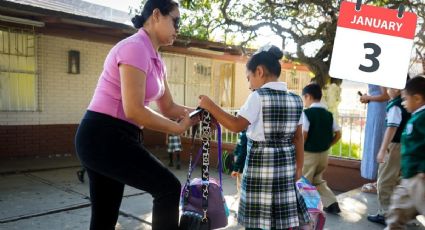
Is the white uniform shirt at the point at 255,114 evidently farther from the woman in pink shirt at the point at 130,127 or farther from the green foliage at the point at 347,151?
the green foliage at the point at 347,151

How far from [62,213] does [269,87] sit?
3339 mm

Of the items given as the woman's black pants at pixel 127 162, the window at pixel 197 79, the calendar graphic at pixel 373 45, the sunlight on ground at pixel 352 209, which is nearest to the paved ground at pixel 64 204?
the sunlight on ground at pixel 352 209

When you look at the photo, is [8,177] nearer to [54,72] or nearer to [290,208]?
[54,72]

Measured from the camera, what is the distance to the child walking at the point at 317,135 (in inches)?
178

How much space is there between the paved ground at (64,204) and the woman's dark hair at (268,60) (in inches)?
84.5

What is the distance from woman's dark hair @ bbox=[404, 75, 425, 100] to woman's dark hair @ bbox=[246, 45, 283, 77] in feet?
4.58

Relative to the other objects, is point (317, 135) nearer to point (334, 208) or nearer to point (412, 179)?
point (334, 208)

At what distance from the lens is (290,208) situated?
2.56 meters

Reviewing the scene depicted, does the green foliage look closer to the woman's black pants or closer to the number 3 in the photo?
the number 3

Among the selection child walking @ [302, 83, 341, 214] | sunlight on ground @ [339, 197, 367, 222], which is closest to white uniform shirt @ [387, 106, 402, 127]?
child walking @ [302, 83, 341, 214]

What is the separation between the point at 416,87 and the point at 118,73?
8.31ft

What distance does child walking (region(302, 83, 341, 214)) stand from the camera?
14.8 feet

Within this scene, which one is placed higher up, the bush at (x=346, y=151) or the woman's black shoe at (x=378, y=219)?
the bush at (x=346, y=151)

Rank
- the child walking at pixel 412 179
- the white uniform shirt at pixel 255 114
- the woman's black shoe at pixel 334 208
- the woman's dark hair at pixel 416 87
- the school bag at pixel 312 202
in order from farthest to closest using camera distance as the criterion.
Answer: the woman's black shoe at pixel 334 208 < the woman's dark hair at pixel 416 87 < the school bag at pixel 312 202 < the child walking at pixel 412 179 < the white uniform shirt at pixel 255 114
